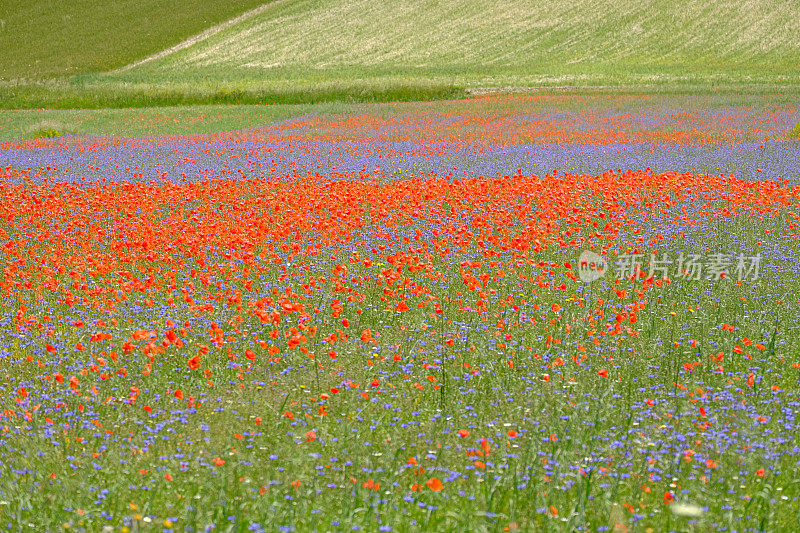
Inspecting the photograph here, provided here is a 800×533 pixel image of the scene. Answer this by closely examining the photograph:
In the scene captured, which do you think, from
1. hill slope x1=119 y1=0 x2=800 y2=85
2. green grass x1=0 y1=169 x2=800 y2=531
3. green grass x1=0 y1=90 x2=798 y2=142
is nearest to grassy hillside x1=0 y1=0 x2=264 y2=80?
hill slope x1=119 y1=0 x2=800 y2=85

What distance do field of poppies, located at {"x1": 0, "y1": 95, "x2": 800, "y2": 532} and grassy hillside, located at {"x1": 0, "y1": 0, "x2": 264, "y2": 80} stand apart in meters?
56.1

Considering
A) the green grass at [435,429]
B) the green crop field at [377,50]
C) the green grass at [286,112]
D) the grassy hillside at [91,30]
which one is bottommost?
the green grass at [435,429]

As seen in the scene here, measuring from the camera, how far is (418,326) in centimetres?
755

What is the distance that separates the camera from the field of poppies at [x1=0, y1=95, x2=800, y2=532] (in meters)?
4.56

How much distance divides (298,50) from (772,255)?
2359 inches

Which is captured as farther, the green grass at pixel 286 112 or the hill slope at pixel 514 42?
the hill slope at pixel 514 42

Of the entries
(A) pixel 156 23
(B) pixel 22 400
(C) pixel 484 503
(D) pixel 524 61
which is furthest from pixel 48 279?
(A) pixel 156 23

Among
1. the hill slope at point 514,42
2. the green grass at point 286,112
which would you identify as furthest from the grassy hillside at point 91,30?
the green grass at point 286,112

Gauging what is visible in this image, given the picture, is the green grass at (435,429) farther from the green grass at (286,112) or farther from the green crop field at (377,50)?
the green crop field at (377,50)

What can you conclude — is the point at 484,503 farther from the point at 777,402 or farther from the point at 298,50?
the point at 298,50

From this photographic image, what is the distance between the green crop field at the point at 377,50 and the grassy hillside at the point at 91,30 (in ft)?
0.78

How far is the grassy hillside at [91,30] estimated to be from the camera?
66375 mm

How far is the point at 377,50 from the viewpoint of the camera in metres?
64.5

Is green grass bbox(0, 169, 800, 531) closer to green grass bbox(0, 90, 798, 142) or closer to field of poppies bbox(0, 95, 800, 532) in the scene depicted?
field of poppies bbox(0, 95, 800, 532)
